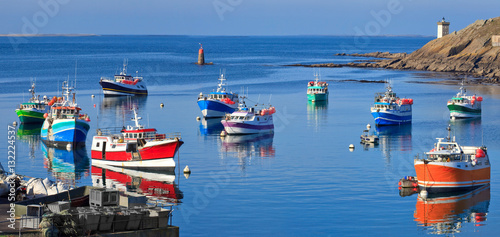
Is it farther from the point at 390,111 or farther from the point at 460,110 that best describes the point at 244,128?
the point at 460,110

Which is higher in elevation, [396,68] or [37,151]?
[396,68]

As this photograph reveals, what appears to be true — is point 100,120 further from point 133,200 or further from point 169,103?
point 133,200

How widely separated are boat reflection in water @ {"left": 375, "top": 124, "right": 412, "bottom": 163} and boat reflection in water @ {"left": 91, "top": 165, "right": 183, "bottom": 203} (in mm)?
19631

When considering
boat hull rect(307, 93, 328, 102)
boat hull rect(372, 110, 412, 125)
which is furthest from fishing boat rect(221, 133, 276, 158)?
boat hull rect(307, 93, 328, 102)

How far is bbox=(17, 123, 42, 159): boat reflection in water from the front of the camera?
70.9 metres

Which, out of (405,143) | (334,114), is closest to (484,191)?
(405,143)

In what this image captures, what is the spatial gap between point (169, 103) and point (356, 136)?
4021cm

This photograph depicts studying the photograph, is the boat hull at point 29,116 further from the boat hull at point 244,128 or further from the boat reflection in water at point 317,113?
the boat reflection in water at point 317,113

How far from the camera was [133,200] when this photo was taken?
100ft

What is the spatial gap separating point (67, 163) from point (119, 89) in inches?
2497

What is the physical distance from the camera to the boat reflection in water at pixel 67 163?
57003mm

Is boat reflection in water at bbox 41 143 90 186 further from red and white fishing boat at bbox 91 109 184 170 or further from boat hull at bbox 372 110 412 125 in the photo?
boat hull at bbox 372 110 412 125

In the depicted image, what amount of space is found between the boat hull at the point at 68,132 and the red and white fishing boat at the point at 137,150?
9081 mm

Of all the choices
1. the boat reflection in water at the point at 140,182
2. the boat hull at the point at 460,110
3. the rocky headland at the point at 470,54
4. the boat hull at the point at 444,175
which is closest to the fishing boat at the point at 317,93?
the boat hull at the point at 460,110
